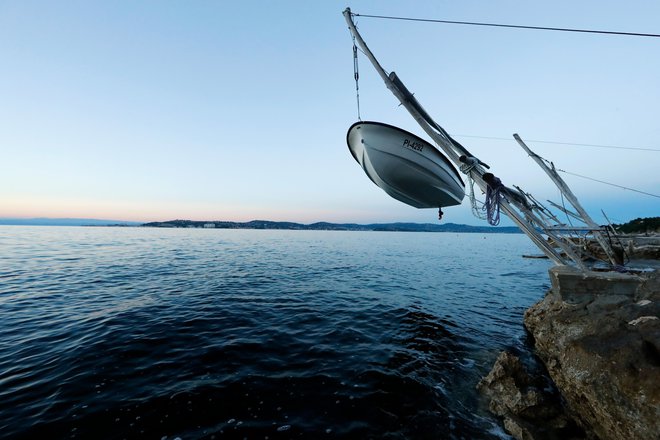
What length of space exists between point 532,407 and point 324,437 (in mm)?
4558

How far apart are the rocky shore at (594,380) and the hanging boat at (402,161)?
8.66 metres

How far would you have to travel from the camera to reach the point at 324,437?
5.27 meters

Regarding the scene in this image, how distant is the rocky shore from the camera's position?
3895mm

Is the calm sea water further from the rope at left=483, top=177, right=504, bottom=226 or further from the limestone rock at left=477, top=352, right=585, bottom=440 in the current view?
the rope at left=483, top=177, right=504, bottom=226

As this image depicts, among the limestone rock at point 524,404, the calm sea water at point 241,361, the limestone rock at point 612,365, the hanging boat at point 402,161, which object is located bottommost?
the calm sea water at point 241,361

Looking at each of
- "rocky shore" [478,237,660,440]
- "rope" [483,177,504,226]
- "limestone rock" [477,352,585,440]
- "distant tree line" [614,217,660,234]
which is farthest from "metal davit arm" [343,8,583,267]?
"distant tree line" [614,217,660,234]

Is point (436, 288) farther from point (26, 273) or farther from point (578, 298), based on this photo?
point (26, 273)

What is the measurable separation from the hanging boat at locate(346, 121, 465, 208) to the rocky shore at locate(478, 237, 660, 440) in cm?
866

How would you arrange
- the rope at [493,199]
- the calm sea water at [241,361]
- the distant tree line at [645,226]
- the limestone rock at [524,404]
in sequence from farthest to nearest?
the distant tree line at [645,226] < the rope at [493,199] < the calm sea water at [241,361] < the limestone rock at [524,404]

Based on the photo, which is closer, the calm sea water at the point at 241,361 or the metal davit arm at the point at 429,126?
the calm sea water at the point at 241,361

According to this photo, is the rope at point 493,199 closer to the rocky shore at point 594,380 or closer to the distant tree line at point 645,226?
the rocky shore at point 594,380

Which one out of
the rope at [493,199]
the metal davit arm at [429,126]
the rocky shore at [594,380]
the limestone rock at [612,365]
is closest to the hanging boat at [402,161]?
the metal davit arm at [429,126]

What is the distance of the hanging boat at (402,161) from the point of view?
12781 mm

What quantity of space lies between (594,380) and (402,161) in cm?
1069
